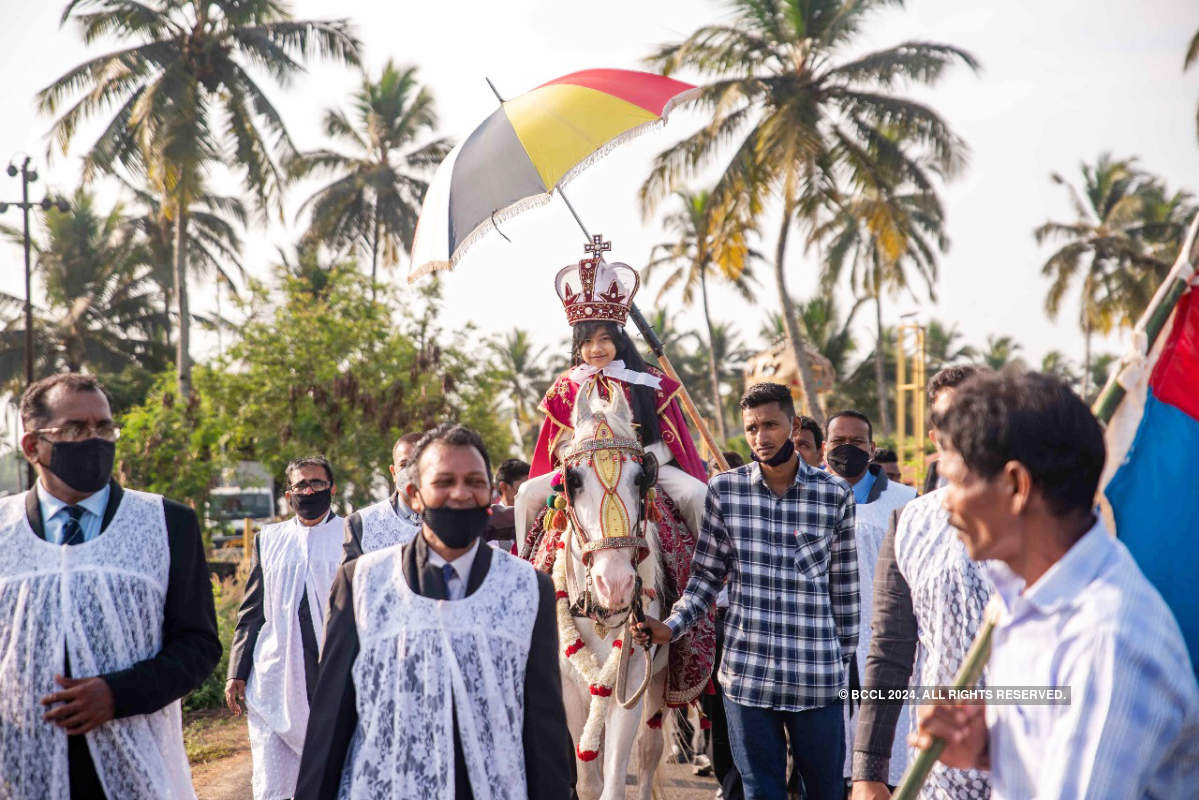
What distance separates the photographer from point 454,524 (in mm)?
3535

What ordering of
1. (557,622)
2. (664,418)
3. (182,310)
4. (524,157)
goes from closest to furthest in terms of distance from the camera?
(557,622) < (664,418) < (524,157) < (182,310)

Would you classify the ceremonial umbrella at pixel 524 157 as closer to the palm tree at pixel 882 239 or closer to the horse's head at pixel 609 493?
the horse's head at pixel 609 493

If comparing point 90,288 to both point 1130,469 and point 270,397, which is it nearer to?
point 270,397

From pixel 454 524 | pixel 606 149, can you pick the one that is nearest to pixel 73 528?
pixel 454 524

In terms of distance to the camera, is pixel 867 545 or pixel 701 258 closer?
pixel 867 545

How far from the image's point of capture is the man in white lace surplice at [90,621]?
3500 mm

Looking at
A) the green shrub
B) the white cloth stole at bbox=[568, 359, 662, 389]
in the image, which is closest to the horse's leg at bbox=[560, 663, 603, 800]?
the white cloth stole at bbox=[568, 359, 662, 389]

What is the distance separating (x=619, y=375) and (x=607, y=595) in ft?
4.96

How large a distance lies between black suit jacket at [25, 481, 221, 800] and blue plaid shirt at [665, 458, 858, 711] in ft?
7.00

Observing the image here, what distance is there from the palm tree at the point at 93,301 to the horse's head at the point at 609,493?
123ft

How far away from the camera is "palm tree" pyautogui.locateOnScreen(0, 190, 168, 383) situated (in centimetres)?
3928

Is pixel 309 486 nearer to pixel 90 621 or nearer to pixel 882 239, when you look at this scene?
pixel 90 621

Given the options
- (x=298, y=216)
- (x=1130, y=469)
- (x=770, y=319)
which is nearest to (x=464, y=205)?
(x=1130, y=469)

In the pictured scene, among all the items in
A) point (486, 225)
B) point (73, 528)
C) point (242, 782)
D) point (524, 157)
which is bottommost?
point (242, 782)
